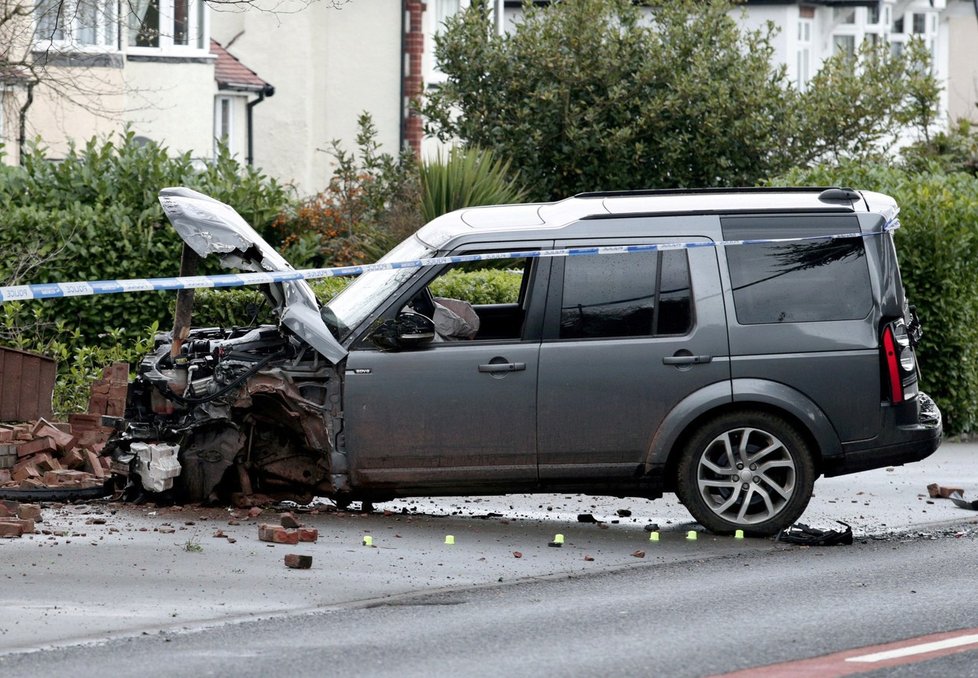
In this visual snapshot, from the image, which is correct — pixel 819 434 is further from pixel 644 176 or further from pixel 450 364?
pixel 644 176

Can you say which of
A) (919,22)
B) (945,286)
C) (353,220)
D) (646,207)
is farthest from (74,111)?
(919,22)

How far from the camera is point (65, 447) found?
1120 cm

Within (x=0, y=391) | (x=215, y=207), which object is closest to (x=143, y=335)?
(x=0, y=391)

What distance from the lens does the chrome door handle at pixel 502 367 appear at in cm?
923

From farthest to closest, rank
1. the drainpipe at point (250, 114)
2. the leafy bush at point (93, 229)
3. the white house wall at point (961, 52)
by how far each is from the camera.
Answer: the white house wall at point (961, 52) → the drainpipe at point (250, 114) → the leafy bush at point (93, 229)

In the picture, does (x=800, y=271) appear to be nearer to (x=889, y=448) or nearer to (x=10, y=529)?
(x=889, y=448)

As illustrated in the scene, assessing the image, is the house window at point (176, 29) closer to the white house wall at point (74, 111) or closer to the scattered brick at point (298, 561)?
the white house wall at point (74, 111)

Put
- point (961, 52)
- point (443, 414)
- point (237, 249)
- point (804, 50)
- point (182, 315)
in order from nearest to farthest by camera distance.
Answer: point (443, 414)
point (237, 249)
point (182, 315)
point (804, 50)
point (961, 52)

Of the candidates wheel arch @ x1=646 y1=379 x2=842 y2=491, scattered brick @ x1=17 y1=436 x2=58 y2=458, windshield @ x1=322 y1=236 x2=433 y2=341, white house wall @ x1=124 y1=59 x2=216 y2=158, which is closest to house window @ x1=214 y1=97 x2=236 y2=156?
white house wall @ x1=124 y1=59 x2=216 y2=158

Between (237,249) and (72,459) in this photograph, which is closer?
(237,249)

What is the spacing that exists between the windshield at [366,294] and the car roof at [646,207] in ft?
0.46

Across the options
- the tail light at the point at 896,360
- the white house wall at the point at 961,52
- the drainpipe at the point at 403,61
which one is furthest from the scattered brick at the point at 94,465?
the white house wall at the point at 961,52

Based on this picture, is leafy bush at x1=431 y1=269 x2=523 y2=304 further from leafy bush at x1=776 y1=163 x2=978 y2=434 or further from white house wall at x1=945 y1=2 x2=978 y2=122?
Answer: white house wall at x1=945 y1=2 x2=978 y2=122

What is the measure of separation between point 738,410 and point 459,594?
7.63ft
